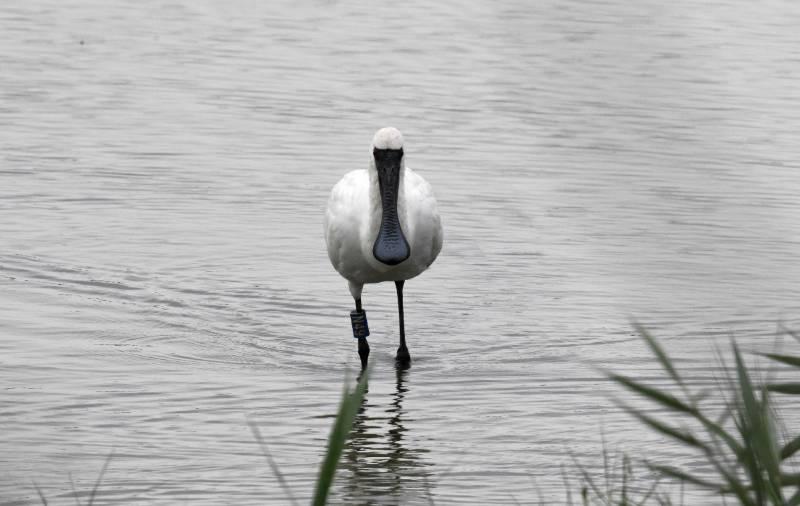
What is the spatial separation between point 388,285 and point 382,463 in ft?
16.2

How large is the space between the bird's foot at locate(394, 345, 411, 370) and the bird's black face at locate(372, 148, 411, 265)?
0.52 m

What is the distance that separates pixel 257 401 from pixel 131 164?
6984 mm

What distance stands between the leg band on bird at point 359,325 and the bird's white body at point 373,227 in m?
0.24

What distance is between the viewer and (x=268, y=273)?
11703 millimetres

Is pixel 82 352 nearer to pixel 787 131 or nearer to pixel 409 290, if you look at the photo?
pixel 409 290

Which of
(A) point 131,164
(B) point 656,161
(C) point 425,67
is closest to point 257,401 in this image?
(B) point 656,161

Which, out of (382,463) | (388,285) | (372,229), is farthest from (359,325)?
(382,463)

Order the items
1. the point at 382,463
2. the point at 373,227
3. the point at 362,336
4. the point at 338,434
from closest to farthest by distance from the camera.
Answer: the point at 338,434, the point at 382,463, the point at 373,227, the point at 362,336

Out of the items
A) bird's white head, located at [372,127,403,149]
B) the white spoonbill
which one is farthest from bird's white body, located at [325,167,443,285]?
bird's white head, located at [372,127,403,149]

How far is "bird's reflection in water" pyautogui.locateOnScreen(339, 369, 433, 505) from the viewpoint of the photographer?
6559 mm

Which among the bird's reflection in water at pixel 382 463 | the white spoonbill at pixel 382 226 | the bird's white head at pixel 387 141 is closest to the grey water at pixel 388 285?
the bird's reflection in water at pixel 382 463

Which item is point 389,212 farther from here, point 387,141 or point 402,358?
point 402,358

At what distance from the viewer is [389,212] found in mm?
9641

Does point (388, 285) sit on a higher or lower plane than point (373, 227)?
lower
